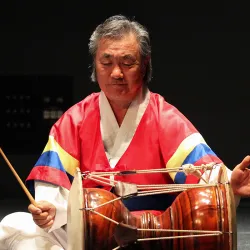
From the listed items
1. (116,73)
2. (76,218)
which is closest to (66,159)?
(116,73)

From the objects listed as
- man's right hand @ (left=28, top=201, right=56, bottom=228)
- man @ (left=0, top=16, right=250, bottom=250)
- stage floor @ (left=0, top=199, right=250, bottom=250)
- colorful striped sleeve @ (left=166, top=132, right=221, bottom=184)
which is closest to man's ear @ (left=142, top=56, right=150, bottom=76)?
man @ (left=0, top=16, right=250, bottom=250)

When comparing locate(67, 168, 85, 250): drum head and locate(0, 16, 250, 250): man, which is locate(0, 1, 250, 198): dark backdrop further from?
locate(67, 168, 85, 250): drum head

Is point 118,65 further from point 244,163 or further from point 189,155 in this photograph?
point 244,163

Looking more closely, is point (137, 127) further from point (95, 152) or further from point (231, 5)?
point (231, 5)

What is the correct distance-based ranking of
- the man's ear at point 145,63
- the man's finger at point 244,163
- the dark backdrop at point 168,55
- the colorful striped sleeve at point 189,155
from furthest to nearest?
the dark backdrop at point 168,55 < the man's ear at point 145,63 < the colorful striped sleeve at point 189,155 < the man's finger at point 244,163

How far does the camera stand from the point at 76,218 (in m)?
1.21

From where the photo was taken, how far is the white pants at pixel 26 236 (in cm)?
160

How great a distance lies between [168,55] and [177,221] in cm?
164

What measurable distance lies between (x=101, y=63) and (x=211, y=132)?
1363 millimetres

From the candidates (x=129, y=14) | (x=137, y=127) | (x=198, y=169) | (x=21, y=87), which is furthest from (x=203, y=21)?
(x=198, y=169)

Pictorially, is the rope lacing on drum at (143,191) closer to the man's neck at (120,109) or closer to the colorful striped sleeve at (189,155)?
the colorful striped sleeve at (189,155)

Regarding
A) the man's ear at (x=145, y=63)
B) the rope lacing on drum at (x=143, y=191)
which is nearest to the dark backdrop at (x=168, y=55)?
the man's ear at (x=145, y=63)

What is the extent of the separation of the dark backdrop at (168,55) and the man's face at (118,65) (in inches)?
47.4

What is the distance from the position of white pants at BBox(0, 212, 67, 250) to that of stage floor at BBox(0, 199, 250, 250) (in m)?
0.69
